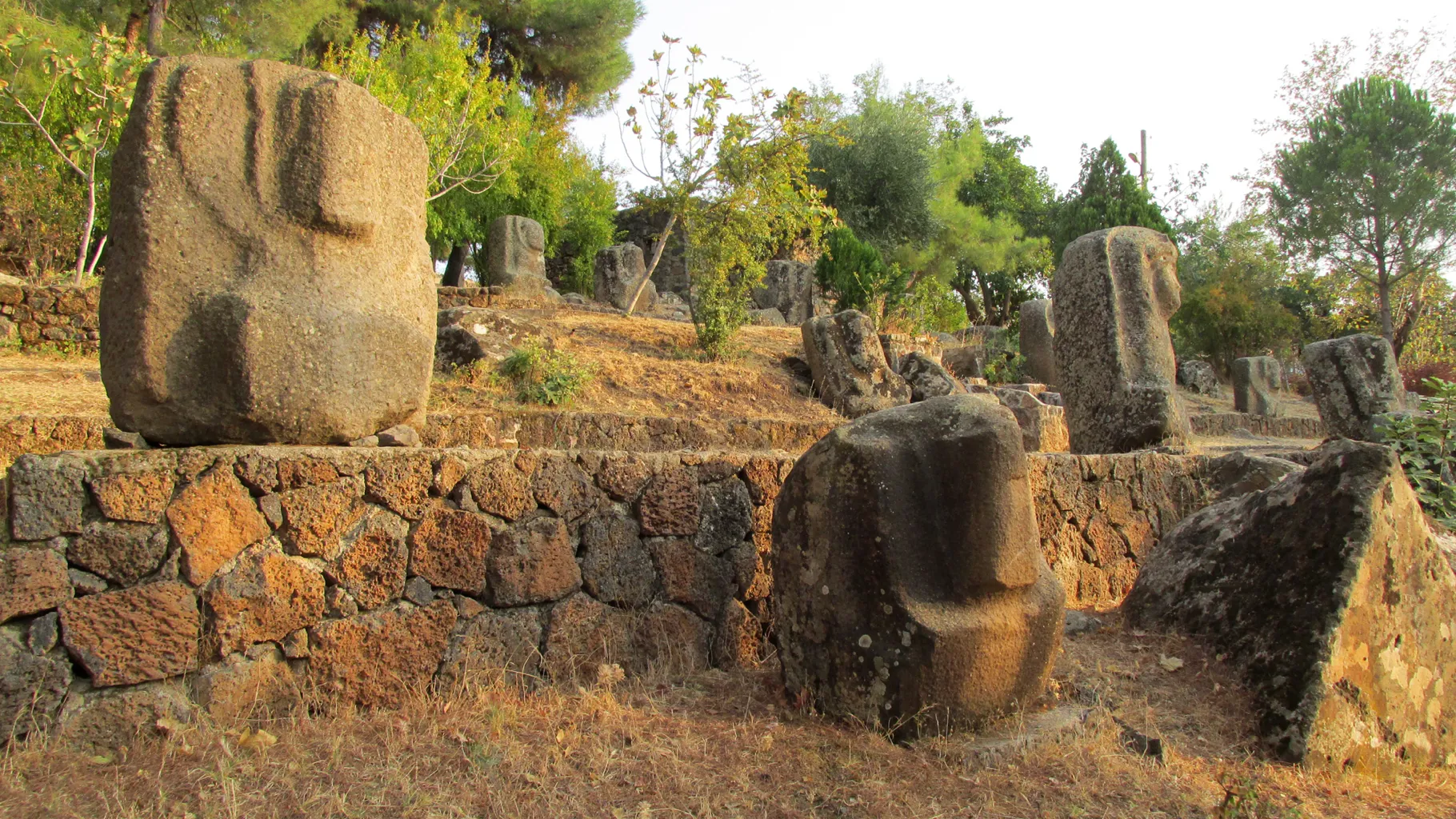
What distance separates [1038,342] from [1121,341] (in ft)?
28.8

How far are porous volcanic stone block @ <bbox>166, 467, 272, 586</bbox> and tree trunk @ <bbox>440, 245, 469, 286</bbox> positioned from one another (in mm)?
21009

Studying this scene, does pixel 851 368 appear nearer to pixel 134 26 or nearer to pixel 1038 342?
pixel 1038 342

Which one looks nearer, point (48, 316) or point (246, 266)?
point (246, 266)

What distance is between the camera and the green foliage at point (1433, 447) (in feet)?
17.0

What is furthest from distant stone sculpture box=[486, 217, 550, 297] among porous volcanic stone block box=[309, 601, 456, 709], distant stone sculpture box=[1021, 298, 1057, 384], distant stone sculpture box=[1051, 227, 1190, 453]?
porous volcanic stone block box=[309, 601, 456, 709]

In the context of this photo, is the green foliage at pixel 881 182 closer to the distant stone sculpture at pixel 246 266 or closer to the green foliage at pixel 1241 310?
the green foliage at pixel 1241 310

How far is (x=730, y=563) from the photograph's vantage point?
3766 millimetres

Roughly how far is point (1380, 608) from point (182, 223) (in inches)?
168

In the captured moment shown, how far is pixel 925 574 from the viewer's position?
9.55 feet

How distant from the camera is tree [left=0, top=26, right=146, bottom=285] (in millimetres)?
8945

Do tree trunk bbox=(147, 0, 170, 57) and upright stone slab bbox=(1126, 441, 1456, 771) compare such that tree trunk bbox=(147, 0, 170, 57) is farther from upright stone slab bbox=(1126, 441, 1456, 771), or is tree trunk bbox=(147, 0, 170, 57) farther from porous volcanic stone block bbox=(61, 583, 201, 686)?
upright stone slab bbox=(1126, 441, 1456, 771)

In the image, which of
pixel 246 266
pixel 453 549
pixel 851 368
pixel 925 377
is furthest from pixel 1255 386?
pixel 246 266

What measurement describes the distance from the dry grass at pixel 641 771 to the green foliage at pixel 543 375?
430cm

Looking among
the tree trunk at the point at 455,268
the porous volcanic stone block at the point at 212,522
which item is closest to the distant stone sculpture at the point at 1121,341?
the porous volcanic stone block at the point at 212,522
